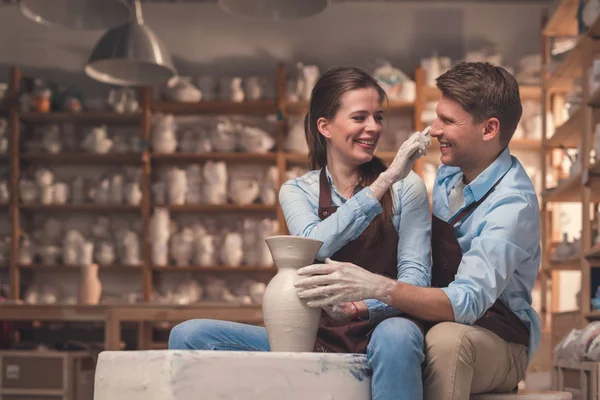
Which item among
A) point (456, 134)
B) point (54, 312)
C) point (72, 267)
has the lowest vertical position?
point (54, 312)

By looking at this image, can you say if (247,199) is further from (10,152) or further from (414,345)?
(414,345)

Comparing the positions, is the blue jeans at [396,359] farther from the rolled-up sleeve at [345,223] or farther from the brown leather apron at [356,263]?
the rolled-up sleeve at [345,223]

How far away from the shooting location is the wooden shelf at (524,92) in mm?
7023

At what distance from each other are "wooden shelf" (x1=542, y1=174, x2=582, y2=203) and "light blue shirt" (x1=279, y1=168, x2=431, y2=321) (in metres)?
2.57

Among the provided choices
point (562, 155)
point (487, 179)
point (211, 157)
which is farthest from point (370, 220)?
point (211, 157)

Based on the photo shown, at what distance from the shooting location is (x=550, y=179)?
6496 millimetres

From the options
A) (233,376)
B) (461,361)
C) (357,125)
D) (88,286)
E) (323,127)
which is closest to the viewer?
(233,376)

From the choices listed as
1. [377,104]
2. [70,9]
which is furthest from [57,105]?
[377,104]

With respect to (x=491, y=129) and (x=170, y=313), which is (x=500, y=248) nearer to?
(x=491, y=129)

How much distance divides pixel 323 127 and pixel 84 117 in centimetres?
502

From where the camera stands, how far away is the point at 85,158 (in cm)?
747

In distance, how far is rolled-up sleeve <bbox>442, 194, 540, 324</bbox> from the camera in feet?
7.32

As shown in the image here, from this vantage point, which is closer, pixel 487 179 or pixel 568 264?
pixel 487 179

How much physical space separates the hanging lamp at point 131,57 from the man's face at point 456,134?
3.02 metres
